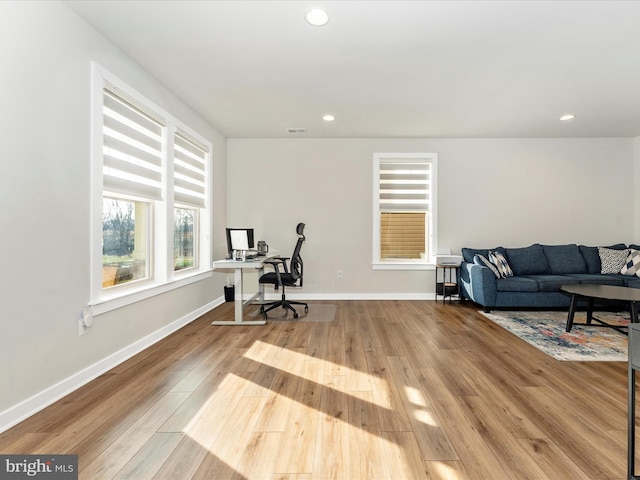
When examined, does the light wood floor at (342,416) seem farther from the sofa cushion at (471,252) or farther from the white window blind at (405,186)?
the white window blind at (405,186)

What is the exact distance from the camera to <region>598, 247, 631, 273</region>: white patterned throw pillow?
4.88 m

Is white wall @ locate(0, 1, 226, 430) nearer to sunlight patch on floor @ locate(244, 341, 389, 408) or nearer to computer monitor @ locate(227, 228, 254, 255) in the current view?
sunlight patch on floor @ locate(244, 341, 389, 408)

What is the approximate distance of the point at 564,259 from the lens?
505 cm

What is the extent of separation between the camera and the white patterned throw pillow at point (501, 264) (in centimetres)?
467

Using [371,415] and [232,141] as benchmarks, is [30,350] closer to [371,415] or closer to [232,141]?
[371,415]

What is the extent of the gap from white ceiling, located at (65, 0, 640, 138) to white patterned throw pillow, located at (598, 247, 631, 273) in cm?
197

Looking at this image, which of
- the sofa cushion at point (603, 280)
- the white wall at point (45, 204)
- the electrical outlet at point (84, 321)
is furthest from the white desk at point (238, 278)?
the sofa cushion at point (603, 280)

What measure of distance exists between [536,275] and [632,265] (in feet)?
4.26

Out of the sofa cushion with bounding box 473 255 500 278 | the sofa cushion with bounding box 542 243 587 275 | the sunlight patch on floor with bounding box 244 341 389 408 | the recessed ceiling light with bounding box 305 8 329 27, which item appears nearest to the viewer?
the recessed ceiling light with bounding box 305 8 329 27

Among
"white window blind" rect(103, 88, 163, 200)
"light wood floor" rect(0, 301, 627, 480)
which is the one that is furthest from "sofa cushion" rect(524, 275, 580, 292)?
"white window blind" rect(103, 88, 163, 200)

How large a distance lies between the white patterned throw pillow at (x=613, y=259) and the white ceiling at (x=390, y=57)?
1968 millimetres

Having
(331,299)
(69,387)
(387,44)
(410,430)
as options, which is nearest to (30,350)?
(69,387)

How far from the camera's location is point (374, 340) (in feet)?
11.1

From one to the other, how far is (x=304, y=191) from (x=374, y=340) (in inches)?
115
